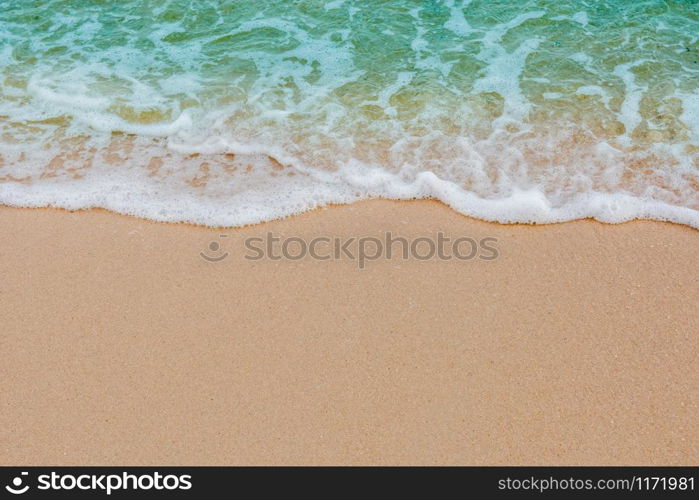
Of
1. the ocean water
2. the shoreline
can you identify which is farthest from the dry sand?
the ocean water

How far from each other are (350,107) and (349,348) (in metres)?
2.33

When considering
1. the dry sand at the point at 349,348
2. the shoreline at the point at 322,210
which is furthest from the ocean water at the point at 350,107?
the dry sand at the point at 349,348

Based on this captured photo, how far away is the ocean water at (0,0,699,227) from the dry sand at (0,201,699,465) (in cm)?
28

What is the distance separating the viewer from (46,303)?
3.18 metres

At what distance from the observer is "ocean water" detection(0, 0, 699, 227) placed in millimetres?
3840

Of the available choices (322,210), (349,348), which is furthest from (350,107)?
(349,348)

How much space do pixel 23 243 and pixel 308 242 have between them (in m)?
1.69

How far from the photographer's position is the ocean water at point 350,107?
384 centimetres

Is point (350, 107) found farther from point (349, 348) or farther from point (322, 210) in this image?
point (349, 348)

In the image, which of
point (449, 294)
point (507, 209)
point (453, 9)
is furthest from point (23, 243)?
point (453, 9)

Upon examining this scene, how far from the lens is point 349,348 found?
294 centimetres

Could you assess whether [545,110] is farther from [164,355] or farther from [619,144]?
[164,355]

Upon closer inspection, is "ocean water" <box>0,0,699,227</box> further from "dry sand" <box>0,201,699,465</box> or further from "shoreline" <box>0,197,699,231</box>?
"dry sand" <box>0,201,699,465</box>

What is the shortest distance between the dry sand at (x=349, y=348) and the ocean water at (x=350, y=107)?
280 mm
